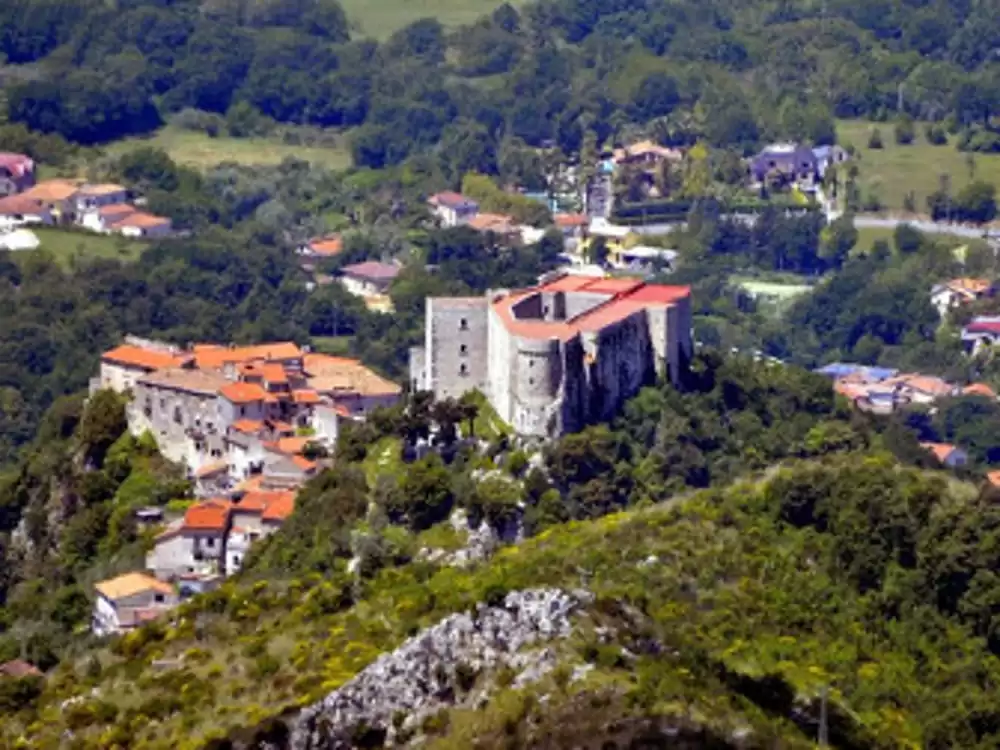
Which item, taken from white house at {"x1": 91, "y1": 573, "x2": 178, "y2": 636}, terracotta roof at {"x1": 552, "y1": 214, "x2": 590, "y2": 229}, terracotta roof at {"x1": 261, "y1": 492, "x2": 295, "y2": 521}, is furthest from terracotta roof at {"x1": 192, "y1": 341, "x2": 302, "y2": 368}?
terracotta roof at {"x1": 552, "y1": 214, "x2": 590, "y2": 229}

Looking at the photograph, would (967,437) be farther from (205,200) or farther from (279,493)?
(205,200)

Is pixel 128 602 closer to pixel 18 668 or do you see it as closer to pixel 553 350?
pixel 18 668

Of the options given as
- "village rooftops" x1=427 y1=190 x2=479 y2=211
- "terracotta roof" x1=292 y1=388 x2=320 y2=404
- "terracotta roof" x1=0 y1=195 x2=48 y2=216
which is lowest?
"village rooftops" x1=427 y1=190 x2=479 y2=211

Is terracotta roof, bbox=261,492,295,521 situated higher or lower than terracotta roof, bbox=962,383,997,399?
higher

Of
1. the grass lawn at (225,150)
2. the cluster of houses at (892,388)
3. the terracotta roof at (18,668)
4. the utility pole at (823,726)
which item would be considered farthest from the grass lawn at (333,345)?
the utility pole at (823,726)

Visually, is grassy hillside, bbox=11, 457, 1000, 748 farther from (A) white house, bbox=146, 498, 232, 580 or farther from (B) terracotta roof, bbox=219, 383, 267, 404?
(B) terracotta roof, bbox=219, 383, 267, 404

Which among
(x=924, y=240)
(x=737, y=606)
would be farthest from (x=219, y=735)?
(x=924, y=240)
